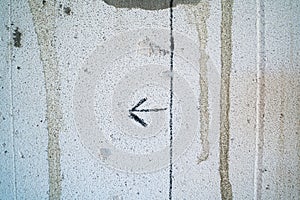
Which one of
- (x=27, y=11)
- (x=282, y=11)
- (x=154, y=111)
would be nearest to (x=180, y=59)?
(x=154, y=111)

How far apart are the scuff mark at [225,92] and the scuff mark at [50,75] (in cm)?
63

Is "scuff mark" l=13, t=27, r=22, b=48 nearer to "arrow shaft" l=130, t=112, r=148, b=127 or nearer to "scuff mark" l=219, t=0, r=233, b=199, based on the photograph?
"arrow shaft" l=130, t=112, r=148, b=127

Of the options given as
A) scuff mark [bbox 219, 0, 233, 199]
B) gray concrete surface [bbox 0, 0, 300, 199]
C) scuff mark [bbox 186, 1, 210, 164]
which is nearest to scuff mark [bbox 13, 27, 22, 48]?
gray concrete surface [bbox 0, 0, 300, 199]

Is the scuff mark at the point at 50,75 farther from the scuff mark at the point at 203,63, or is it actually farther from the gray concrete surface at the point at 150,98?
the scuff mark at the point at 203,63

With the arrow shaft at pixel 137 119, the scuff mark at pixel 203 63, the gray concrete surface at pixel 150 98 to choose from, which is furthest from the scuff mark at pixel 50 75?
the scuff mark at pixel 203 63

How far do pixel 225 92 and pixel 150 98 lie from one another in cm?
29

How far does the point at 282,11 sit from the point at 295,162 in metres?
0.59

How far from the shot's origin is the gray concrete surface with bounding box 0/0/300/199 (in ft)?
4.25

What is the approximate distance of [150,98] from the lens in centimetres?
131

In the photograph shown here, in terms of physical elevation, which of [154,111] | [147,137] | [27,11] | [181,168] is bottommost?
[181,168]

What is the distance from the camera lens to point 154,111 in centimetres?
132

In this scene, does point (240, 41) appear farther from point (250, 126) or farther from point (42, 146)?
point (42, 146)

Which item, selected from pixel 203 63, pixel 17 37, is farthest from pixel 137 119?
pixel 17 37

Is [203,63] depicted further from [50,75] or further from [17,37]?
[17,37]
